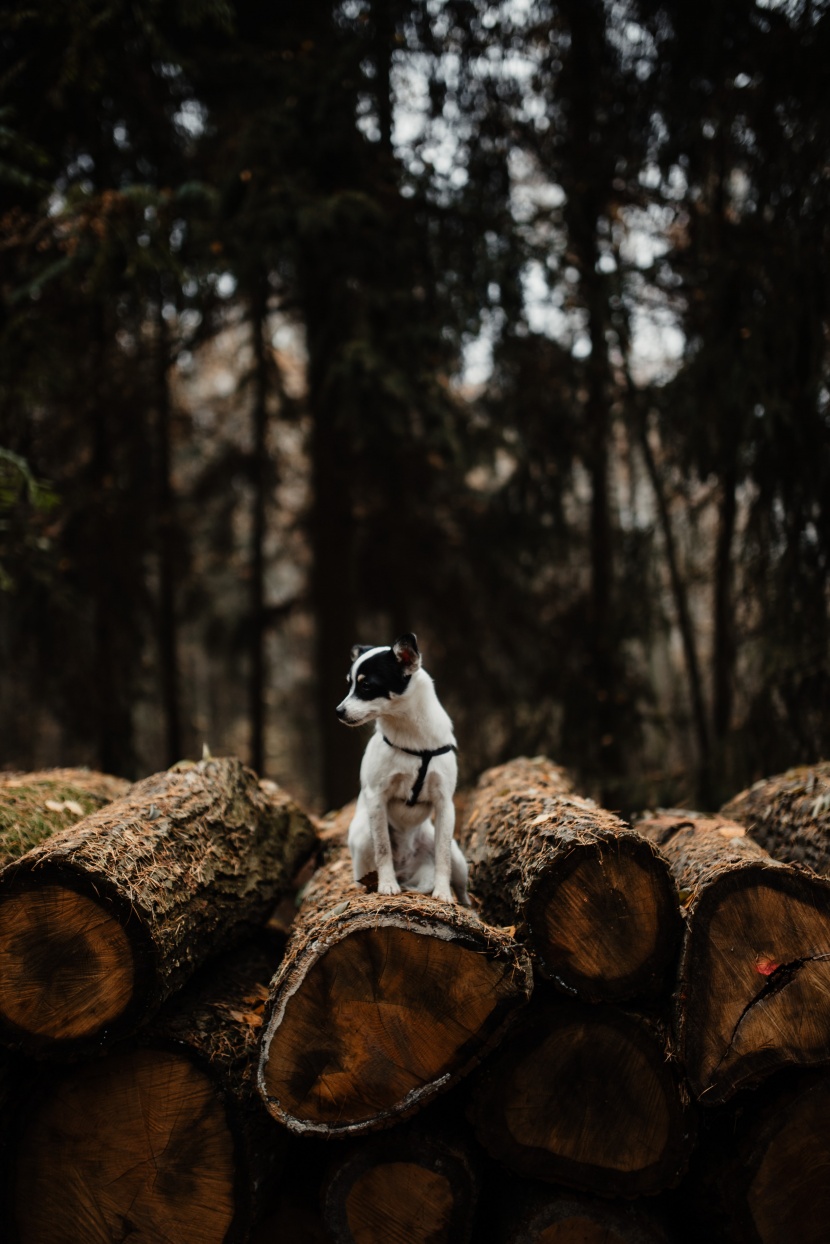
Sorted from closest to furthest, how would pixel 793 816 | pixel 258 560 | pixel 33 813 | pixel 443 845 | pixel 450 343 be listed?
1. pixel 443 845
2. pixel 33 813
3. pixel 793 816
4. pixel 450 343
5. pixel 258 560

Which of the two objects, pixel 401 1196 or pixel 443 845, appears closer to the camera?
pixel 401 1196

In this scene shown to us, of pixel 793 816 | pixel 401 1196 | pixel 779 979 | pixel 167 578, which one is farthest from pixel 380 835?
pixel 167 578

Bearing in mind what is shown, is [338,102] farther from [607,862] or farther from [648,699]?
[607,862]

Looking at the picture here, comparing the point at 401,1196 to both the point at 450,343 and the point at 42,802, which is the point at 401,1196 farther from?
the point at 450,343

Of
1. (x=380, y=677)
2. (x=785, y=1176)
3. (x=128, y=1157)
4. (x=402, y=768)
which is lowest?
(x=785, y=1176)

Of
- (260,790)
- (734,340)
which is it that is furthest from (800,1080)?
(734,340)

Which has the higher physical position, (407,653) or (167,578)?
(167,578)

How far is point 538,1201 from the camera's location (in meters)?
2.88

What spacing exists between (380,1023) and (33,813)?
2284mm

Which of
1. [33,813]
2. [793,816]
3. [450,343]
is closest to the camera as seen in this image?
[33,813]

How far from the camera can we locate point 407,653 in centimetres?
337

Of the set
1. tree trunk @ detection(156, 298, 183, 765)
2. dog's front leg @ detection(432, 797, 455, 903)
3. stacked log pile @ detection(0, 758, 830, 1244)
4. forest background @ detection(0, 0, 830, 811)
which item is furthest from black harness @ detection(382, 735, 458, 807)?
tree trunk @ detection(156, 298, 183, 765)

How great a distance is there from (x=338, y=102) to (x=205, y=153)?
6.71 ft

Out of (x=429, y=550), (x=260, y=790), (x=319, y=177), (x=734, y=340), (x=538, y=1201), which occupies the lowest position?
(x=538, y=1201)
